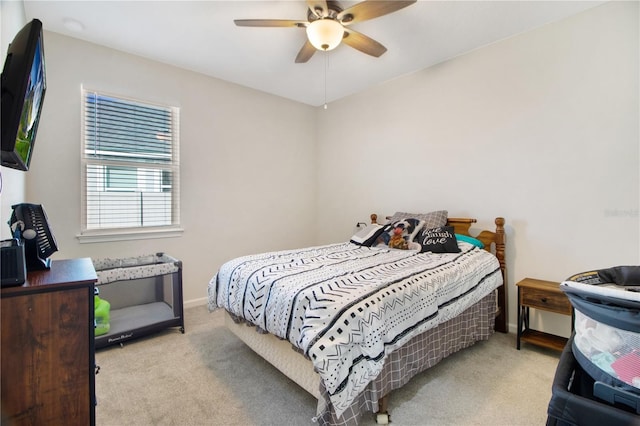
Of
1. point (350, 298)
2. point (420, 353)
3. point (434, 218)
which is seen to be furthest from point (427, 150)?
point (350, 298)

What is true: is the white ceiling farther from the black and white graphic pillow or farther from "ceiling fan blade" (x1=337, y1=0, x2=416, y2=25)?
the black and white graphic pillow

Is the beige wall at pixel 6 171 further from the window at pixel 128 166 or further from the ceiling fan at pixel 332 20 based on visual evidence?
the ceiling fan at pixel 332 20

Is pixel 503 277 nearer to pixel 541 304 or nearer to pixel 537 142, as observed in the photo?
pixel 541 304

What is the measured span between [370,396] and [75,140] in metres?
3.22

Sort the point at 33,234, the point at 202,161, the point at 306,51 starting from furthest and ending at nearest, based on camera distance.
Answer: the point at 202,161 → the point at 306,51 → the point at 33,234

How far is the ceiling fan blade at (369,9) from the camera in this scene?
183 centimetres

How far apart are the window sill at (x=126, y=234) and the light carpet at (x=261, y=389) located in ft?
3.42

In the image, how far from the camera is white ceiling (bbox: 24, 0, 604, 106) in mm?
2271

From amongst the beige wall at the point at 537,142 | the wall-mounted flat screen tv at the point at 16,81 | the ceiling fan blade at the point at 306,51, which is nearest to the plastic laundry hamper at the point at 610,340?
the wall-mounted flat screen tv at the point at 16,81

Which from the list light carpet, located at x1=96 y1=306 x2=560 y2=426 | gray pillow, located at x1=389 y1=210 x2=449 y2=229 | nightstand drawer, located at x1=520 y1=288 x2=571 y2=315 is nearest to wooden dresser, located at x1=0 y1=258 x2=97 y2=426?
light carpet, located at x1=96 y1=306 x2=560 y2=426

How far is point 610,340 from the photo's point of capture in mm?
807

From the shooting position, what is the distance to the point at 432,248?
2639 mm

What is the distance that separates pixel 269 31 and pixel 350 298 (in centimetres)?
236

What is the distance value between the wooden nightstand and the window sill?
3.38 metres
